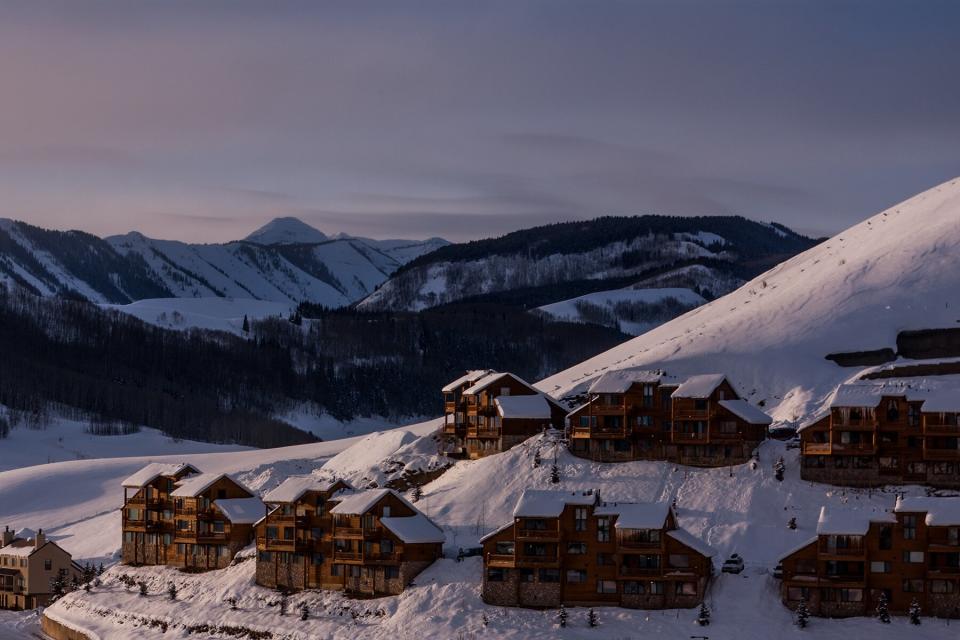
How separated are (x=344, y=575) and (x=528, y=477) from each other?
14.0m

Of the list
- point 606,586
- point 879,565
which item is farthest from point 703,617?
point 879,565

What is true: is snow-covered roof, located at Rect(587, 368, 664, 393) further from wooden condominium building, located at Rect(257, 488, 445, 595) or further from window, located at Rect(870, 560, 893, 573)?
window, located at Rect(870, 560, 893, 573)

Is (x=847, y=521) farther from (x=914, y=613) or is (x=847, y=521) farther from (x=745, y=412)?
(x=745, y=412)

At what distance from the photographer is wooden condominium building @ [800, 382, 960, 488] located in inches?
3629

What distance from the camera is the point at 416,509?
3607 inches

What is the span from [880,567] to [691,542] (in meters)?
9.19

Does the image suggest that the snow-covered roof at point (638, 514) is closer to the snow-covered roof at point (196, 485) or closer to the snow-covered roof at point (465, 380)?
the snow-covered roof at point (465, 380)

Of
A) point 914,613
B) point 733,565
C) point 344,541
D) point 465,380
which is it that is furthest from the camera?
point 465,380

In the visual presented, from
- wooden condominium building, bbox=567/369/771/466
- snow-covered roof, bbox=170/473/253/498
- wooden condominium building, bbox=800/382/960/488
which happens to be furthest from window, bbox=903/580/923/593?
snow-covered roof, bbox=170/473/253/498

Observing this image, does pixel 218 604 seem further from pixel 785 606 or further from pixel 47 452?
pixel 47 452

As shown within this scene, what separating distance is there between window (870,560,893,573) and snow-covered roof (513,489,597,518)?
14.6 meters

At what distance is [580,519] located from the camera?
8494cm

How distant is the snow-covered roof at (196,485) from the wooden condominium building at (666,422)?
21.6m

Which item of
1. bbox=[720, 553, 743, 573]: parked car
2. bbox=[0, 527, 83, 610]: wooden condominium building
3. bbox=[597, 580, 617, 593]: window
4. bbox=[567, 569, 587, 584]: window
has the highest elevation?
bbox=[720, 553, 743, 573]: parked car
